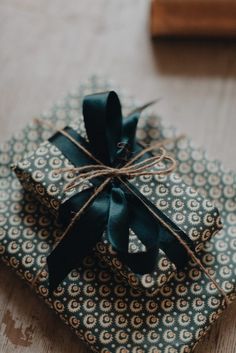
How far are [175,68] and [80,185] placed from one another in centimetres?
39

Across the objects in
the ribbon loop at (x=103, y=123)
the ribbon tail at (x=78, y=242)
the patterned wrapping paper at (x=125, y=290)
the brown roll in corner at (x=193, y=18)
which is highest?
the brown roll in corner at (x=193, y=18)

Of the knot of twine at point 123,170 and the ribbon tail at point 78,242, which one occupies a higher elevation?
the knot of twine at point 123,170

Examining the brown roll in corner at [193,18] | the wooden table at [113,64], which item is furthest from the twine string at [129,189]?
the brown roll in corner at [193,18]

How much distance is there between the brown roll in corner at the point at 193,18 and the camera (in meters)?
1.01

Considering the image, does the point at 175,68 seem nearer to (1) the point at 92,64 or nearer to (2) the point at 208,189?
(1) the point at 92,64

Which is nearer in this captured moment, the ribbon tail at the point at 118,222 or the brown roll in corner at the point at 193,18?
the ribbon tail at the point at 118,222

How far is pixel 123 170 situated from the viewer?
2.49ft

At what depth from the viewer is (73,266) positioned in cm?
74

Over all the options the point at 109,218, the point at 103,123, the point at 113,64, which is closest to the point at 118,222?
the point at 109,218

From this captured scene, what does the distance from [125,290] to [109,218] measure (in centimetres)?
11

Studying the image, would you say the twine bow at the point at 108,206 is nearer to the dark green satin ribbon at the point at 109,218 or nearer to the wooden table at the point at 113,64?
the dark green satin ribbon at the point at 109,218

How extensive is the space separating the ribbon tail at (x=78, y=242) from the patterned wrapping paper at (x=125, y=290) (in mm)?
35

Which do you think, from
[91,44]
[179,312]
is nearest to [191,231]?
[179,312]

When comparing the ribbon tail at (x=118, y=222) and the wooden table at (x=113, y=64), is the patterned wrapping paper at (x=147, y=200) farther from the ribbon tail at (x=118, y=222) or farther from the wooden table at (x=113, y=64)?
the wooden table at (x=113, y=64)
